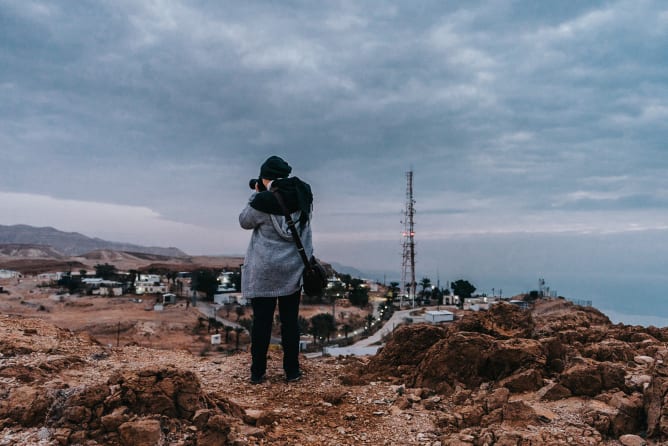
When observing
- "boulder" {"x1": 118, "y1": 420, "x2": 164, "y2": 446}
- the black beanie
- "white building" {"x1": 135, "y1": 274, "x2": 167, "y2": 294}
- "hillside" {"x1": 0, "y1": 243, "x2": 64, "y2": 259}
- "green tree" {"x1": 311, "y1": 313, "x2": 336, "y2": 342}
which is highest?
the black beanie

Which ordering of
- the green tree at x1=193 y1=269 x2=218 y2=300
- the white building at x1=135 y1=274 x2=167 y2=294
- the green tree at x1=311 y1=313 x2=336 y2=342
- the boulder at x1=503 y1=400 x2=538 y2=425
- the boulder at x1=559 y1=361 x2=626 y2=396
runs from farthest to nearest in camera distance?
the green tree at x1=193 y1=269 x2=218 y2=300, the white building at x1=135 y1=274 x2=167 y2=294, the green tree at x1=311 y1=313 x2=336 y2=342, the boulder at x1=559 y1=361 x2=626 y2=396, the boulder at x1=503 y1=400 x2=538 y2=425

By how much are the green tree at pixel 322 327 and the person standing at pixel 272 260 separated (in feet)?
116

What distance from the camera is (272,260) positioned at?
16.8 ft

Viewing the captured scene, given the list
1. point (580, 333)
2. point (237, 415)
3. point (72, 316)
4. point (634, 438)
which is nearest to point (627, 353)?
point (580, 333)

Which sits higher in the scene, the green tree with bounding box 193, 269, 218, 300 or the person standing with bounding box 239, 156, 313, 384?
the person standing with bounding box 239, 156, 313, 384

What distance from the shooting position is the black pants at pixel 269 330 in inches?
204

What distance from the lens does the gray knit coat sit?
5113 mm

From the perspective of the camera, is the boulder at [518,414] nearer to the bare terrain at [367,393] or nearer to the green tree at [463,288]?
the bare terrain at [367,393]

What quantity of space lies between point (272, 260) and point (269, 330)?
2.92ft

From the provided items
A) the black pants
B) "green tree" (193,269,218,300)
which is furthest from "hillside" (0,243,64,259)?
the black pants

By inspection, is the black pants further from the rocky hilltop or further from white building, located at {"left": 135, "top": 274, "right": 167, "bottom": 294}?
white building, located at {"left": 135, "top": 274, "right": 167, "bottom": 294}

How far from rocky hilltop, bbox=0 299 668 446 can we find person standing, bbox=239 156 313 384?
504 millimetres

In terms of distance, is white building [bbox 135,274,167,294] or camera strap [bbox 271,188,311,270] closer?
camera strap [bbox 271,188,311,270]

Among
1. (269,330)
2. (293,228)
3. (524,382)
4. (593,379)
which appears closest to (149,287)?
(269,330)
